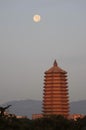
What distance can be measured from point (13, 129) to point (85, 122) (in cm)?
2061

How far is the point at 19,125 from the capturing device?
2547 inches

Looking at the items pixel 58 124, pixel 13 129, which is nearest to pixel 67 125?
pixel 58 124

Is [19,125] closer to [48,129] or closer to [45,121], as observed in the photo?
[48,129]

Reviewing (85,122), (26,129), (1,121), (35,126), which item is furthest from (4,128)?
(85,122)

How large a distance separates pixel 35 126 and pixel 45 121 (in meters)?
4.61

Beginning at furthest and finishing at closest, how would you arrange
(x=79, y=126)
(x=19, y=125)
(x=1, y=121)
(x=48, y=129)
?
Answer: (x=79, y=126) < (x=48, y=129) < (x=19, y=125) < (x=1, y=121)

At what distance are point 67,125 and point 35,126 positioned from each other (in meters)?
5.13

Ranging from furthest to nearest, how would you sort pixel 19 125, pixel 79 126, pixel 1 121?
pixel 79 126 → pixel 19 125 → pixel 1 121

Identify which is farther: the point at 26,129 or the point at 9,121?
the point at 26,129

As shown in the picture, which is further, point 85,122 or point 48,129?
point 85,122

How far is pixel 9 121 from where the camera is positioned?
202 ft

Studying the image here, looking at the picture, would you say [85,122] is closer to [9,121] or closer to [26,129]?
[26,129]

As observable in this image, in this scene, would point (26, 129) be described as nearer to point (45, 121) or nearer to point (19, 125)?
point (19, 125)

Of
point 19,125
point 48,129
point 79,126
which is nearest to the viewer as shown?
point 19,125
